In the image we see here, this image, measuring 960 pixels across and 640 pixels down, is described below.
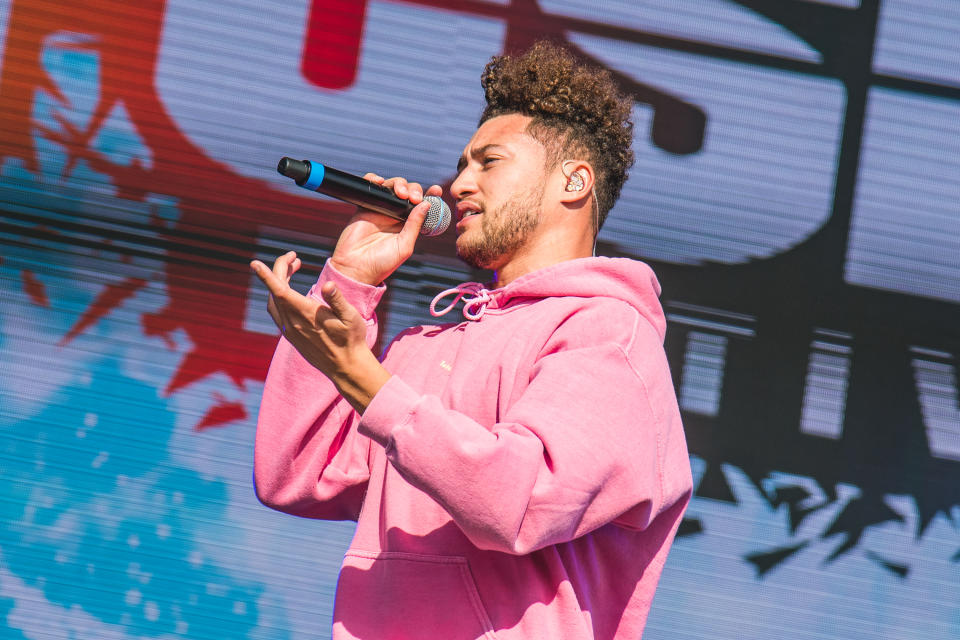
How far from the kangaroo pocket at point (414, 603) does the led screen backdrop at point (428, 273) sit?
99 centimetres

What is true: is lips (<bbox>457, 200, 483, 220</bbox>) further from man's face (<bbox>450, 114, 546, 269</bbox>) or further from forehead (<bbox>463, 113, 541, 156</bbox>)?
forehead (<bbox>463, 113, 541, 156</bbox>)

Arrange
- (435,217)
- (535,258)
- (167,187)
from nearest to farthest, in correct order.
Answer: (435,217)
(535,258)
(167,187)

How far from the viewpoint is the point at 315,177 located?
1237 millimetres

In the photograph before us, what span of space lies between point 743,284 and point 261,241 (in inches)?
46.2

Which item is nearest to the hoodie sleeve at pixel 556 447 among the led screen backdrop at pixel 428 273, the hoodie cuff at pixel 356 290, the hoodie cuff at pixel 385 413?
the hoodie cuff at pixel 385 413

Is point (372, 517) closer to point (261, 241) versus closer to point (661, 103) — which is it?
point (261, 241)

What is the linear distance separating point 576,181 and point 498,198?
0.15 m

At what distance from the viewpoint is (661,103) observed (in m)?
2.29

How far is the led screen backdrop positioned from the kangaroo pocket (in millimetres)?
993

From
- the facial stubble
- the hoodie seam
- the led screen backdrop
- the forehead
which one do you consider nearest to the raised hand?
the hoodie seam

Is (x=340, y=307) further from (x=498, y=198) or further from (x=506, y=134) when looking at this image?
(x=506, y=134)

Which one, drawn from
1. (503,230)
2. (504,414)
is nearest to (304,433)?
(504,414)

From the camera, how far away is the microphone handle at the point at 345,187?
4.02 ft

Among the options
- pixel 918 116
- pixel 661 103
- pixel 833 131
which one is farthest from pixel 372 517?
pixel 918 116
